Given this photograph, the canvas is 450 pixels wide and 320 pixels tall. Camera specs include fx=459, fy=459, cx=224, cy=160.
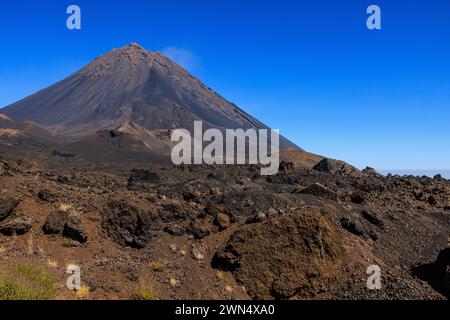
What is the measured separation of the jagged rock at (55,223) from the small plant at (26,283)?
75.4 inches

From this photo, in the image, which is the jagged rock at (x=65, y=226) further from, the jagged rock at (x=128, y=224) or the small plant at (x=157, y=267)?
the small plant at (x=157, y=267)

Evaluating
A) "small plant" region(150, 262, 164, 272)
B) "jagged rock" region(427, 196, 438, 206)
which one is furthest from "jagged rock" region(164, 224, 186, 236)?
"jagged rock" region(427, 196, 438, 206)

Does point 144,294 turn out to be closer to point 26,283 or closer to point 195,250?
point 26,283

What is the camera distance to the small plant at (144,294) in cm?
899

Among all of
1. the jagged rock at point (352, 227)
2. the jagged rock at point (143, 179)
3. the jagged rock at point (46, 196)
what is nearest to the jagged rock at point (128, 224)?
Answer: the jagged rock at point (46, 196)

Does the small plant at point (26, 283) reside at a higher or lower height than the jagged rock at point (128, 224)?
lower

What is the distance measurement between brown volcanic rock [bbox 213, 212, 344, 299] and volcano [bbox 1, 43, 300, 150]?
2881 inches

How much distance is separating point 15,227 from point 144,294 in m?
3.79

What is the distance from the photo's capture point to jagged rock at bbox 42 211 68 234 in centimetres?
1093

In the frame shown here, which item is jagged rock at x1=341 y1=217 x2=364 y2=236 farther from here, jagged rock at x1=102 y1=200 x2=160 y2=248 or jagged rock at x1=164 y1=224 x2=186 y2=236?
jagged rock at x1=102 y1=200 x2=160 y2=248

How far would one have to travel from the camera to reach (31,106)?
11175 centimetres

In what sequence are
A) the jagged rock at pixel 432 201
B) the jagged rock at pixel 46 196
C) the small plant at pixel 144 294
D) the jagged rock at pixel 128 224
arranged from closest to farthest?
the small plant at pixel 144 294
the jagged rock at pixel 128 224
the jagged rock at pixel 46 196
the jagged rock at pixel 432 201

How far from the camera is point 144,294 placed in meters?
9.02
